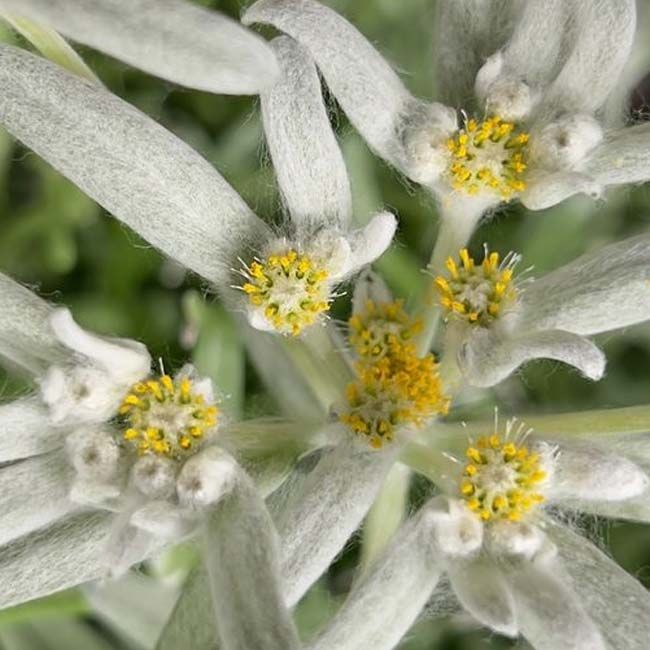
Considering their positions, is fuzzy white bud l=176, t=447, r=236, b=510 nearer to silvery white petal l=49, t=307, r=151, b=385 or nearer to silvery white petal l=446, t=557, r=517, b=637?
silvery white petal l=49, t=307, r=151, b=385

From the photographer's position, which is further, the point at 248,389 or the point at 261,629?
the point at 248,389

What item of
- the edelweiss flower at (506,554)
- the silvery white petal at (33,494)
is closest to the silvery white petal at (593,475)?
the edelweiss flower at (506,554)

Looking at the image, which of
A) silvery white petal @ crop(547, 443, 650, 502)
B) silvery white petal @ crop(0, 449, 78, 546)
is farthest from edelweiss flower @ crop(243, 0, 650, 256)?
silvery white petal @ crop(0, 449, 78, 546)

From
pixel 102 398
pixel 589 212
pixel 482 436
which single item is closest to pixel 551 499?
pixel 482 436

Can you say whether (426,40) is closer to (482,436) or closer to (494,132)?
(494,132)

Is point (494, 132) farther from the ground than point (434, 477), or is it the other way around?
point (494, 132)

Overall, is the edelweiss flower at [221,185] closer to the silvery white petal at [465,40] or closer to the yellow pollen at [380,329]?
the yellow pollen at [380,329]

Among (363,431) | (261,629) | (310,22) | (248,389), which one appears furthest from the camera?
(248,389)
